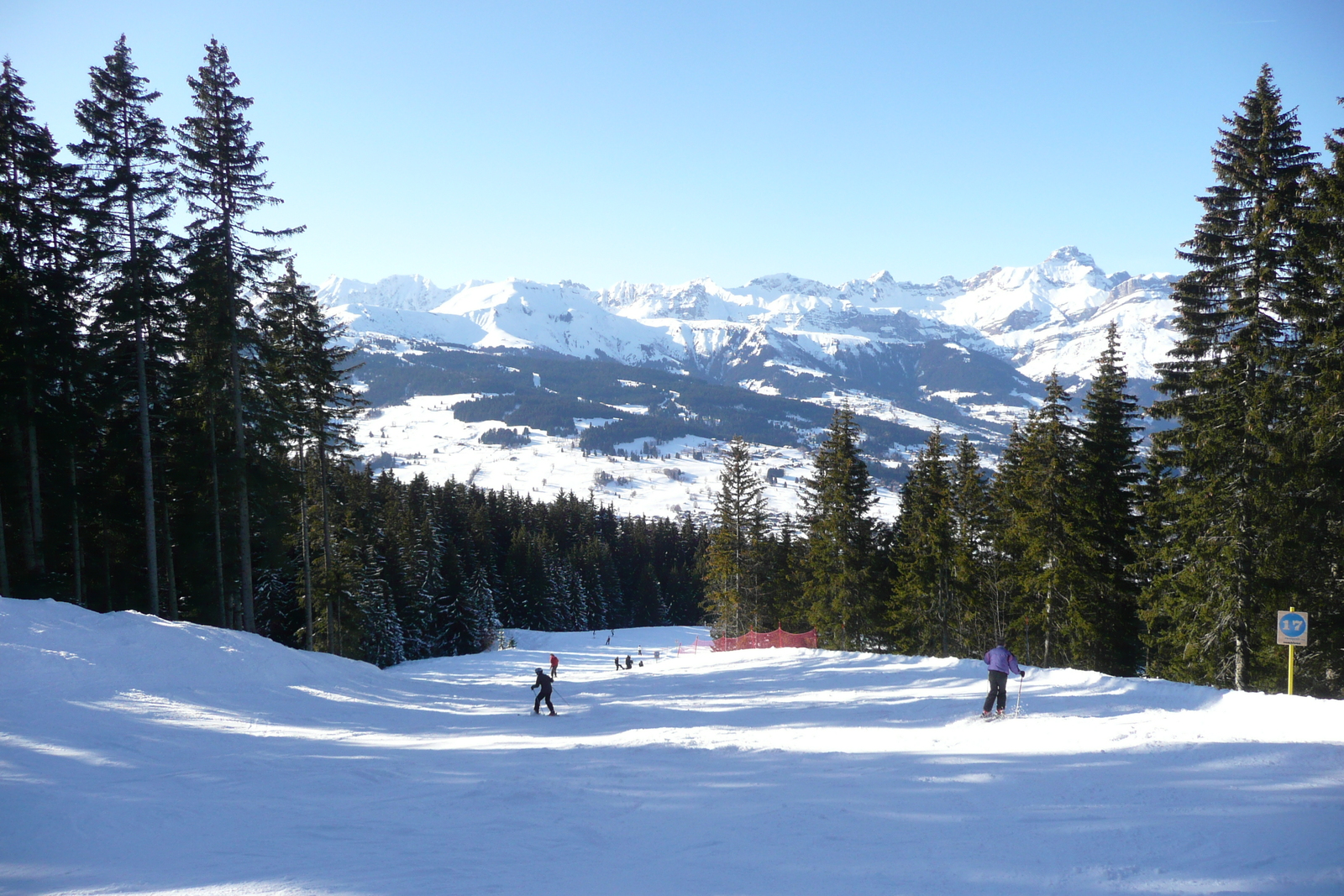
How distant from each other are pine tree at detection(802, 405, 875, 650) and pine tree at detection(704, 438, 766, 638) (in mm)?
5421

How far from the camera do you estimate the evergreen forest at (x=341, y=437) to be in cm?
1822

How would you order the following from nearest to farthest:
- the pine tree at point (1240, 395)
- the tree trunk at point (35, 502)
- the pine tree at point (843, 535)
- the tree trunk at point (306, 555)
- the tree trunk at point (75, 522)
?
the pine tree at point (1240, 395) < the tree trunk at point (35, 502) < the tree trunk at point (75, 522) < the tree trunk at point (306, 555) < the pine tree at point (843, 535)

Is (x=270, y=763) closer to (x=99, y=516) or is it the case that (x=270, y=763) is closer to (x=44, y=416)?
(x=44, y=416)

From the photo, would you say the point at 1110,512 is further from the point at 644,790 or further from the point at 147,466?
the point at 147,466

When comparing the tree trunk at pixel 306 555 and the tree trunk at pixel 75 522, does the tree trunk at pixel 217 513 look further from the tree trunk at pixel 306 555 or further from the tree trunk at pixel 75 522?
the tree trunk at pixel 75 522

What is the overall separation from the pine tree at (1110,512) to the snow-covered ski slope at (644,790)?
11.6 m

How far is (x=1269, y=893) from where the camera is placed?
244 inches

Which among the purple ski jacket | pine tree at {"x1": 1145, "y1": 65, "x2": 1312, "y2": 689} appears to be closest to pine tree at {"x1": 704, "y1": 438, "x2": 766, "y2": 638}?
pine tree at {"x1": 1145, "y1": 65, "x2": 1312, "y2": 689}

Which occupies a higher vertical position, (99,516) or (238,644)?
(99,516)

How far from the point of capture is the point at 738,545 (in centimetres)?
4375

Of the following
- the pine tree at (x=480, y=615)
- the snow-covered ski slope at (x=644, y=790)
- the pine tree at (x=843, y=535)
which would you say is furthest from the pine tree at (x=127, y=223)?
the pine tree at (x=480, y=615)

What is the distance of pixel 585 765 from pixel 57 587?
2154 centimetres

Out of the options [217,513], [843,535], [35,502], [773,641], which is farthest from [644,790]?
[843,535]

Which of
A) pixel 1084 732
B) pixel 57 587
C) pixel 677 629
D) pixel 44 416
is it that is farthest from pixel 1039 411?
pixel 677 629
